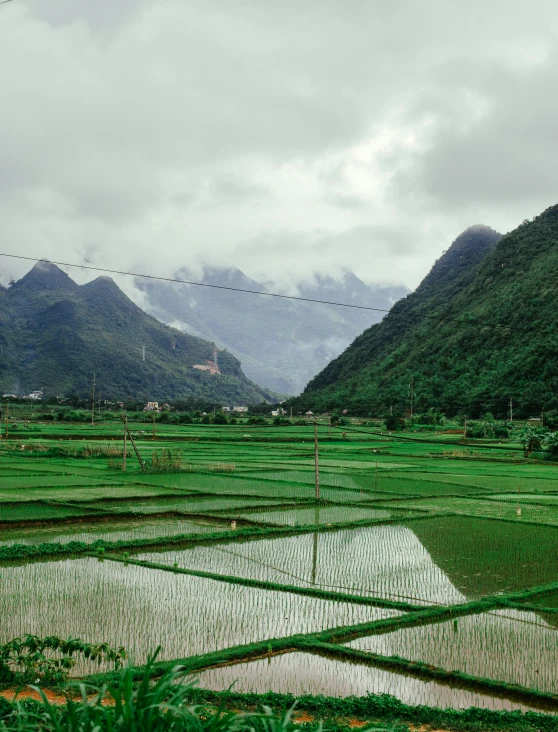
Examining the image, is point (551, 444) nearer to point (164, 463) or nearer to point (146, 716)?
point (164, 463)

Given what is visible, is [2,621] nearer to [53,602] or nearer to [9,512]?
[53,602]

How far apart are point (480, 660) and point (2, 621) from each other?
16.2 feet

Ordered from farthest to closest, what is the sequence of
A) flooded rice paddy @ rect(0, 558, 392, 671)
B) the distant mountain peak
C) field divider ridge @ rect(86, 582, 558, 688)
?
the distant mountain peak → flooded rice paddy @ rect(0, 558, 392, 671) → field divider ridge @ rect(86, 582, 558, 688)

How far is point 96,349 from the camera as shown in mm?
86125

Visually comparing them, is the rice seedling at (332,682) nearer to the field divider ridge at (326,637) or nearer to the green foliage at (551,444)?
the field divider ridge at (326,637)

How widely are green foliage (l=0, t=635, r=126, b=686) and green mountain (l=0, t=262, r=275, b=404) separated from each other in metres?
73.8

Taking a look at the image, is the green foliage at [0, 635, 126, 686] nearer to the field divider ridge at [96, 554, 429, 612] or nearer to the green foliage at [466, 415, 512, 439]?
the field divider ridge at [96, 554, 429, 612]

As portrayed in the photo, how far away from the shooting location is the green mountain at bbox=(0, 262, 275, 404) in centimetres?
8138

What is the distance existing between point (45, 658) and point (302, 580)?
14.9 feet

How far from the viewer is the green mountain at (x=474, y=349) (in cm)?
4753

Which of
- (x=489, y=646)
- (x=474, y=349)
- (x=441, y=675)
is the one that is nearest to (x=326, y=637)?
(x=441, y=675)

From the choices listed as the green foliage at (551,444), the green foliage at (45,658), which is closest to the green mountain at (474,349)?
the green foliage at (551,444)

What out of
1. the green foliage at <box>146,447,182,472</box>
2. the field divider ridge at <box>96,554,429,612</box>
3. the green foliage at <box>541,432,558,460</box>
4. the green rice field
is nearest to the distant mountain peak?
the green foliage at <box>146,447,182,472</box>

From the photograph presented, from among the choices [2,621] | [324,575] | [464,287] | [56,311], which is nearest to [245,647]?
[2,621]
